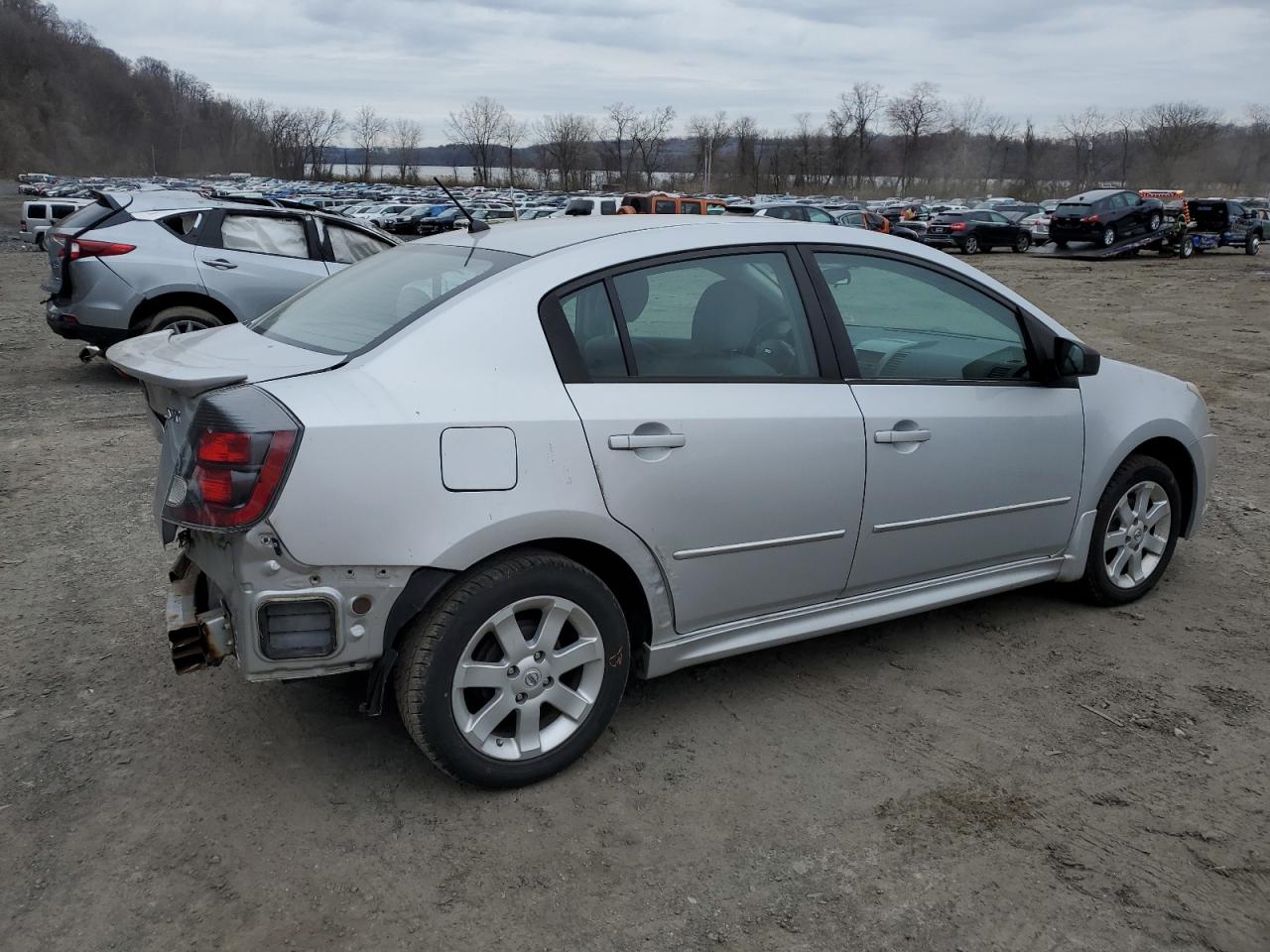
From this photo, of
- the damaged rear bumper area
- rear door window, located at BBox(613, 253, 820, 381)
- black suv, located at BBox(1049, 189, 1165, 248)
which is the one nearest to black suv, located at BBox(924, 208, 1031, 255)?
black suv, located at BBox(1049, 189, 1165, 248)

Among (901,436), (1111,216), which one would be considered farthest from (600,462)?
(1111,216)

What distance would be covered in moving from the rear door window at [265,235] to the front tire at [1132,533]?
746 cm

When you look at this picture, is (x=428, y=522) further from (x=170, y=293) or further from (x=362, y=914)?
(x=170, y=293)

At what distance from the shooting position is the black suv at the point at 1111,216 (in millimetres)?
29750

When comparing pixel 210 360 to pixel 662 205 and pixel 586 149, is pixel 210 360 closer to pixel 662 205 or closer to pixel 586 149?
pixel 662 205

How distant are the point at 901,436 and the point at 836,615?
672mm

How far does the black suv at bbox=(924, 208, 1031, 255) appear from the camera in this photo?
3192 centimetres

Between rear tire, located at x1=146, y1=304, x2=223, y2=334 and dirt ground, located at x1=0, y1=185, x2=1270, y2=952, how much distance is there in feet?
14.7

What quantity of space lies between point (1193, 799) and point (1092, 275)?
926 inches

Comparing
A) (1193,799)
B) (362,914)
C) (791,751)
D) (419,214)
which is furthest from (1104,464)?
(419,214)

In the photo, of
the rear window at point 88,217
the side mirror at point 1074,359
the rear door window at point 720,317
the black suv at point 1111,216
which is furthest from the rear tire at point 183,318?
the black suv at point 1111,216

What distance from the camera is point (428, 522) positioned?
2826mm

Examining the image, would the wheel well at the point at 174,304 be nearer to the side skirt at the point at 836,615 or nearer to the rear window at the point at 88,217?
the rear window at the point at 88,217

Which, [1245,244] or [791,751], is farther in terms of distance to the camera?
[1245,244]
